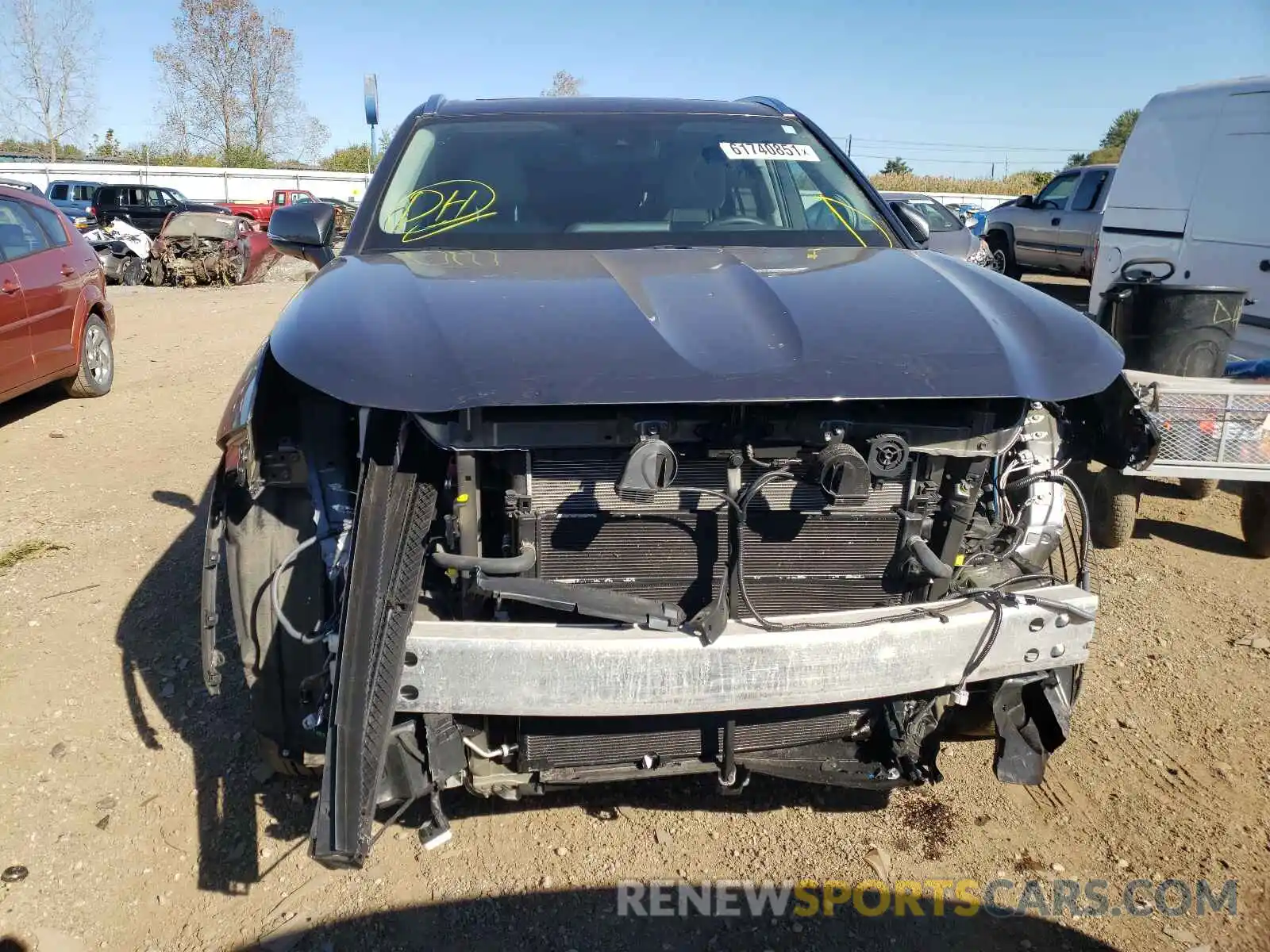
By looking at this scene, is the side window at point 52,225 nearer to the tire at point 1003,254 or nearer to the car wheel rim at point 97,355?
the car wheel rim at point 97,355

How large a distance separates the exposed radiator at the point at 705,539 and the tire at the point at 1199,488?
364cm

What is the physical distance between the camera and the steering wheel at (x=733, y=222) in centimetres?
316

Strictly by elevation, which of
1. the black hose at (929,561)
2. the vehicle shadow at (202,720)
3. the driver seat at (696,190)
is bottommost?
the vehicle shadow at (202,720)

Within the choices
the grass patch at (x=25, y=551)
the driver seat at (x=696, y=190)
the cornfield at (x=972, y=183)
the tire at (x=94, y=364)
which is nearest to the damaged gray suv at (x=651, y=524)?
the driver seat at (x=696, y=190)

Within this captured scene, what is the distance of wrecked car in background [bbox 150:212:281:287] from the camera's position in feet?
51.9

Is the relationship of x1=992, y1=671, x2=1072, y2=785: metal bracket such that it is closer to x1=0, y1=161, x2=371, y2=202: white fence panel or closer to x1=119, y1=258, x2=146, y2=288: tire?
x1=119, y1=258, x2=146, y2=288: tire

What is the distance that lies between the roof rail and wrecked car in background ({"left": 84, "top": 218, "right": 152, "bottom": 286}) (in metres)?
15.1

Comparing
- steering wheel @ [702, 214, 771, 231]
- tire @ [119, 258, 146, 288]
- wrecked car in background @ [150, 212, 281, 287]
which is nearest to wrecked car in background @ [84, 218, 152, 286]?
tire @ [119, 258, 146, 288]

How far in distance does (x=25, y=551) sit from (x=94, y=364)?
11.8 feet

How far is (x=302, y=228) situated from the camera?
3328mm

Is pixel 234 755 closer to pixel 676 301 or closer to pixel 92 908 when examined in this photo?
pixel 92 908

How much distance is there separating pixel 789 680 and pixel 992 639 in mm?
479

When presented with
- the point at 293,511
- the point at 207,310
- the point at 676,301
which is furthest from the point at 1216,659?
the point at 207,310

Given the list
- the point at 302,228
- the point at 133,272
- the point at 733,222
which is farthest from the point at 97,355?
the point at 133,272
